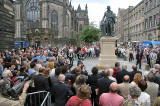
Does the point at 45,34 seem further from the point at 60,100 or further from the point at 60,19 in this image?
the point at 60,100

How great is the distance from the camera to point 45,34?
46.2 meters

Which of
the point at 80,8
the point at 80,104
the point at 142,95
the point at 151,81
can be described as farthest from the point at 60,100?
the point at 80,8

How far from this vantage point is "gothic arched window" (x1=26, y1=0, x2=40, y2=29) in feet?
171

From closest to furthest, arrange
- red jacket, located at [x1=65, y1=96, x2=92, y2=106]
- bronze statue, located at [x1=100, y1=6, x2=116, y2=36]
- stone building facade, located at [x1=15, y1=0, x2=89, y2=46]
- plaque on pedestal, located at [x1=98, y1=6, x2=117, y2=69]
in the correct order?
red jacket, located at [x1=65, y1=96, x2=92, y2=106] < plaque on pedestal, located at [x1=98, y1=6, x2=117, y2=69] < bronze statue, located at [x1=100, y1=6, x2=116, y2=36] < stone building facade, located at [x1=15, y1=0, x2=89, y2=46]

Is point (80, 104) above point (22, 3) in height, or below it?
below

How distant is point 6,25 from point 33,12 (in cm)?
3229

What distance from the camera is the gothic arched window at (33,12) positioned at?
52125 mm

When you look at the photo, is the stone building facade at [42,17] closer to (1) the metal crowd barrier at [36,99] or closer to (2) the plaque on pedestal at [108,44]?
(2) the plaque on pedestal at [108,44]

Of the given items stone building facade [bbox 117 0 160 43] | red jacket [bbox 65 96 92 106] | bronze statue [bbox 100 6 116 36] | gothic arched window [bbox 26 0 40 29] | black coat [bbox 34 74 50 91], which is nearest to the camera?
red jacket [bbox 65 96 92 106]

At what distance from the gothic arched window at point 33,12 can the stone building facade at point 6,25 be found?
29.6 m

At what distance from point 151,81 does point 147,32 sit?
43419 mm

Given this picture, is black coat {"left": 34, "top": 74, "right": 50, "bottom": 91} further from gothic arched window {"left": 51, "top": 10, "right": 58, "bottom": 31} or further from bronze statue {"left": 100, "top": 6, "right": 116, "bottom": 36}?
gothic arched window {"left": 51, "top": 10, "right": 58, "bottom": 31}

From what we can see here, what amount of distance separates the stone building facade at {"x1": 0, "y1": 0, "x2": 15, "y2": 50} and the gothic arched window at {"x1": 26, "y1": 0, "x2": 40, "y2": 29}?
1166 inches

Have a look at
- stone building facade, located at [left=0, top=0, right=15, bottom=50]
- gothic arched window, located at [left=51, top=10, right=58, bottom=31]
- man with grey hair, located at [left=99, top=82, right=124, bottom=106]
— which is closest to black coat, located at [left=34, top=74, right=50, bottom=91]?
man with grey hair, located at [left=99, top=82, right=124, bottom=106]
